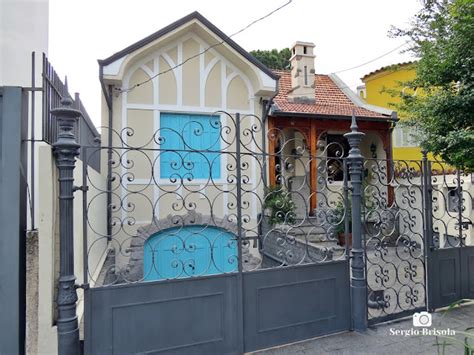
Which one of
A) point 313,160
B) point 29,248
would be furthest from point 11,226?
point 313,160

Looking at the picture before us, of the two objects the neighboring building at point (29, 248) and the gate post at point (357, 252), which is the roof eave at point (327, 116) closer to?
the gate post at point (357, 252)

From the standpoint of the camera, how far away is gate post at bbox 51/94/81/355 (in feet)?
8.21

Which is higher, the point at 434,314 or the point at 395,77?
the point at 395,77

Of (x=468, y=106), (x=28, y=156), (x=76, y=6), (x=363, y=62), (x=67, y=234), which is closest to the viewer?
(x=67, y=234)

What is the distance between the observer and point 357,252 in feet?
12.3

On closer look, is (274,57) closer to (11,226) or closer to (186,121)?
(186,121)

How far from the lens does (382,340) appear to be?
3.45 m

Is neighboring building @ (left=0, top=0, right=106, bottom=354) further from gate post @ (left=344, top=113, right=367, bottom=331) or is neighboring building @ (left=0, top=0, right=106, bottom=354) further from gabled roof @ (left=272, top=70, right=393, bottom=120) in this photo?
gabled roof @ (left=272, top=70, right=393, bottom=120)

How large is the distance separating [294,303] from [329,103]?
7.86 m

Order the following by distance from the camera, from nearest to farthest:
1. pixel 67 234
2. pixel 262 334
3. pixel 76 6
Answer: pixel 67 234, pixel 262 334, pixel 76 6

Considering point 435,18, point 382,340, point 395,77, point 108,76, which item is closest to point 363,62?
point 395,77

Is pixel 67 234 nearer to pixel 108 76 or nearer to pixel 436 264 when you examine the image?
pixel 436 264

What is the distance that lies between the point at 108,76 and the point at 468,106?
259 inches

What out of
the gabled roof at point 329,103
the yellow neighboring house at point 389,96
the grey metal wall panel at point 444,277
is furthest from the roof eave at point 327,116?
the grey metal wall panel at point 444,277
